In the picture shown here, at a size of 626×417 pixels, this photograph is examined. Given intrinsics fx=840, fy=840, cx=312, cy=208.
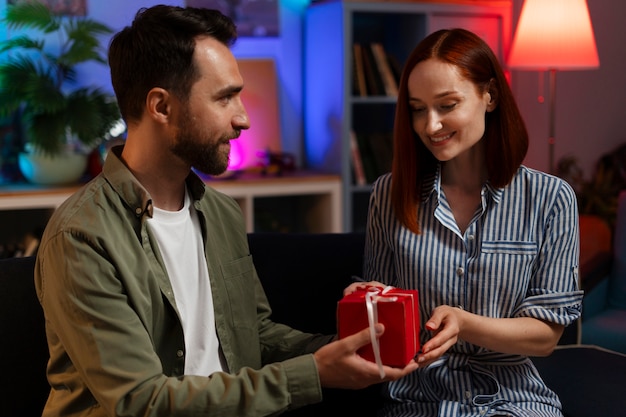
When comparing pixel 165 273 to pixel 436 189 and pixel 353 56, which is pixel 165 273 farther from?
pixel 353 56

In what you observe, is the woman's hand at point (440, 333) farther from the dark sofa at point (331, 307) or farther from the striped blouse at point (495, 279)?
the dark sofa at point (331, 307)

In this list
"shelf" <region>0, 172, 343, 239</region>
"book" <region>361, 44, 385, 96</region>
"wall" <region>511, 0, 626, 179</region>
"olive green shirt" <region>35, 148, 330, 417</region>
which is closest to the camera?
"olive green shirt" <region>35, 148, 330, 417</region>

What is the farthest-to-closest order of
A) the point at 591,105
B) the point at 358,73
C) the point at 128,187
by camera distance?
the point at 591,105 < the point at 358,73 < the point at 128,187

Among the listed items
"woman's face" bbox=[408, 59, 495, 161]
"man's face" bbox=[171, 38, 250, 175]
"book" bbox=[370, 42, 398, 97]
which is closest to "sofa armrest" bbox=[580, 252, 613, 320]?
"book" bbox=[370, 42, 398, 97]

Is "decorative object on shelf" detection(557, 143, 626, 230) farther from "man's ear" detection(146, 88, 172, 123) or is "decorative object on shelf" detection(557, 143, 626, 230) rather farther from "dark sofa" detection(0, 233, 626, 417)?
"man's ear" detection(146, 88, 172, 123)

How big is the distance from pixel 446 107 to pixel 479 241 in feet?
0.96

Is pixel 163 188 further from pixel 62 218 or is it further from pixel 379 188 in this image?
pixel 379 188

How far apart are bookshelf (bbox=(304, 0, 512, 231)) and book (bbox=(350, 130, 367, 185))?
0.04ft

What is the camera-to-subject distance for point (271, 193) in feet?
13.1

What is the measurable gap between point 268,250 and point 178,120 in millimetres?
514

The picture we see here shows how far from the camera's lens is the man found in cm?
146

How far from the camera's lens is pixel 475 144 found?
1.84 metres

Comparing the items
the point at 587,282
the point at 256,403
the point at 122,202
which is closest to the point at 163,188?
the point at 122,202

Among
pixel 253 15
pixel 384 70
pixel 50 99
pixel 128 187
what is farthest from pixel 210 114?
pixel 253 15
